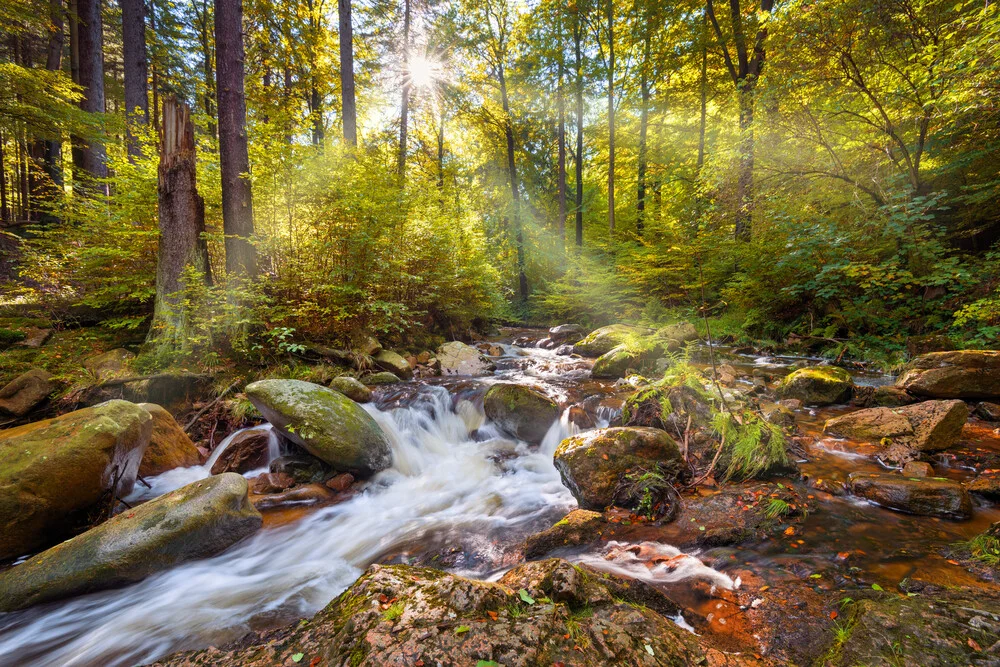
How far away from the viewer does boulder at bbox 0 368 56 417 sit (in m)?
4.77

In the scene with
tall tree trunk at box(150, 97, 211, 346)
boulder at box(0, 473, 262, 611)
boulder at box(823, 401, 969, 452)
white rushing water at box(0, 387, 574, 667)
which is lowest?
white rushing water at box(0, 387, 574, 667)

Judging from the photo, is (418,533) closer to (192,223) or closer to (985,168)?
(192,223)

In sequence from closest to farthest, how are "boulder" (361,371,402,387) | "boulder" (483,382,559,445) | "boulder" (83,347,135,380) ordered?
"boulder" (83,347,135,380) < "boulder" (483,382,559,445) < "boulder" (361,371,402,387)

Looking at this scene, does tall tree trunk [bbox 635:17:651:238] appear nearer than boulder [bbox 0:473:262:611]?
No

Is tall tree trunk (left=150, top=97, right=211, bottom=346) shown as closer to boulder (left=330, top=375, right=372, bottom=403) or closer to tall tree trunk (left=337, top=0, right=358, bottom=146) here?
boulder (left=330, top=375, right=372, bottom=403)

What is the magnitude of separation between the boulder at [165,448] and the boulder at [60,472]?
71cm

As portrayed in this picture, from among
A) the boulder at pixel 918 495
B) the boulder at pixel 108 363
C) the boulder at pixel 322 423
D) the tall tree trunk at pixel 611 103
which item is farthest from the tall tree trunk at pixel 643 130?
the boulder at pixel 108 363

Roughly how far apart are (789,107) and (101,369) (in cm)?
1346

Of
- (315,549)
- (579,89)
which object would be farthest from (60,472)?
(579,89)

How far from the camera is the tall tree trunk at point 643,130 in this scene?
635 inches

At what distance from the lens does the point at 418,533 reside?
4.12 metres

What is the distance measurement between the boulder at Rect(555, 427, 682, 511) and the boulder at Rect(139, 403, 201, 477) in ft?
15.8

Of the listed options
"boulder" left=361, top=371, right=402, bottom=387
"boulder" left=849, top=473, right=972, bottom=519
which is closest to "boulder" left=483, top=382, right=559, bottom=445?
"boulder" left=361, top=371, right=402, bottom=387

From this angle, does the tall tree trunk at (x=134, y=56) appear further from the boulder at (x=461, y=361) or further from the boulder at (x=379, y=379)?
the boulder at (x=461, y=361)
